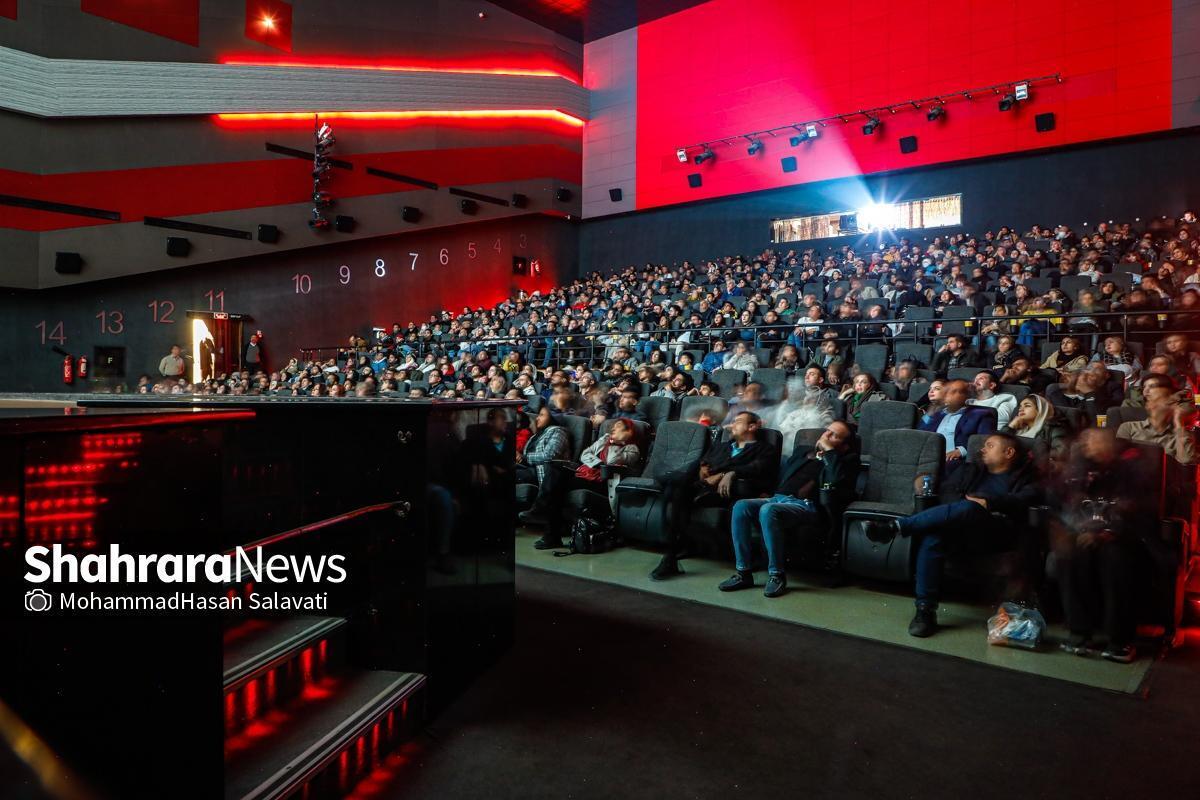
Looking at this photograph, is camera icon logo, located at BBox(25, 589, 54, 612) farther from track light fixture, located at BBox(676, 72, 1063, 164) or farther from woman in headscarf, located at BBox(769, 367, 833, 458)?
track light fixture, located at BBox(676, 72, 1063, 164)

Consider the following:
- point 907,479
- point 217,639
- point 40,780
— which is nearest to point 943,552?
point 907,479

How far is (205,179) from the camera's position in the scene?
13.2 meters

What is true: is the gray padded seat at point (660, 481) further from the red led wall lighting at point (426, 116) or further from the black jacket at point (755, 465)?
the red led wall lighting at point (426, 116)

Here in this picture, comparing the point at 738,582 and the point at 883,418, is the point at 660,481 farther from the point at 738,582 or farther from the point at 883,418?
the point at 883,418

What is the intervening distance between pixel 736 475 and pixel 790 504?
1.37ft

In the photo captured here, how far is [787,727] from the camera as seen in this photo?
87.3 inches

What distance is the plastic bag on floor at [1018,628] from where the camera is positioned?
289 centimetres

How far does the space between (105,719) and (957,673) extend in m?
2.65

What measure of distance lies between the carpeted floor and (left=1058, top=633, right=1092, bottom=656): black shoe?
0.26 m

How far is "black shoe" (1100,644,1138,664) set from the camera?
274 cm

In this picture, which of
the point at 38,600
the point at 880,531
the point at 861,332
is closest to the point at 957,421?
the point at 880,531

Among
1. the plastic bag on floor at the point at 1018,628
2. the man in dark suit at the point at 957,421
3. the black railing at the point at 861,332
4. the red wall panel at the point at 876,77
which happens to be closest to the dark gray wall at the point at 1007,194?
the red wall panel at the point at 876,77

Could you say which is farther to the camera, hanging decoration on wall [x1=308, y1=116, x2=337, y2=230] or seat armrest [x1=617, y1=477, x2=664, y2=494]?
hanging decoration on wall [x1=308, y1=116, x2=337, y2=230]

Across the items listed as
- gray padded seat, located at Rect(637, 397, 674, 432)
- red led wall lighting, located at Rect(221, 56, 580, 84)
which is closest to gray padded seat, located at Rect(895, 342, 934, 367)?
gray padded seat, located at Rect(637, 397, 674, 432)
